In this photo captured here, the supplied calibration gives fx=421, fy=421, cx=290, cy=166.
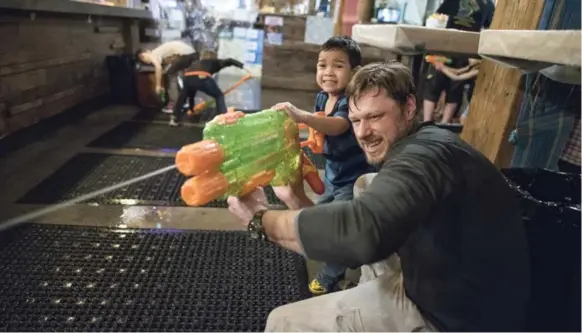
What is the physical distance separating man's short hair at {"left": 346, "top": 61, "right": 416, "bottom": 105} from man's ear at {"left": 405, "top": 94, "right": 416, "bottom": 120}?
1 centimetres

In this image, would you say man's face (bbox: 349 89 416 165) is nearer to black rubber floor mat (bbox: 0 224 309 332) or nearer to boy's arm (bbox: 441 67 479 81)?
black rubber floor mat (bbox: 0 224 309 332)

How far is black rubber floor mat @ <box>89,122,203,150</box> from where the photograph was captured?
465 centimetres

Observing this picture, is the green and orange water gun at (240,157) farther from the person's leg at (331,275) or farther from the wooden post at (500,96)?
the wooden post at (500,96)

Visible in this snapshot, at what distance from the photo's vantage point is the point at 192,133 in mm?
5363

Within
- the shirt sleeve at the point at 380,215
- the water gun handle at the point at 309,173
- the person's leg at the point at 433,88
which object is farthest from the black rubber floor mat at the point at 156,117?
the shirt sleeve at the point at 380,215

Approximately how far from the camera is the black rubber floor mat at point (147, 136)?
4.65 m

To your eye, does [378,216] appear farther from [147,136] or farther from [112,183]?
[147,136]

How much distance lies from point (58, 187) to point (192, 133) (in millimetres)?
2157

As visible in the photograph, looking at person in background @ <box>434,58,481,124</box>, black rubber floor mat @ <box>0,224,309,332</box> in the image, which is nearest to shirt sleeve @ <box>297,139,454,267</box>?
black rubber floor mat @ <box>0,224,309,332</box>

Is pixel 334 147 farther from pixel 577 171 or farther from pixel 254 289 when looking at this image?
pixel 577 171

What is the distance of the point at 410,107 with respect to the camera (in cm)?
132

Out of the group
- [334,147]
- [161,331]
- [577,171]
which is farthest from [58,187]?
[577,171]

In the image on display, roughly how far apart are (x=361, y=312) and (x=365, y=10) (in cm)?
709

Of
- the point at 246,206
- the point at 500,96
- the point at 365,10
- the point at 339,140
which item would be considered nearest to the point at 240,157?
the point at 246,206
